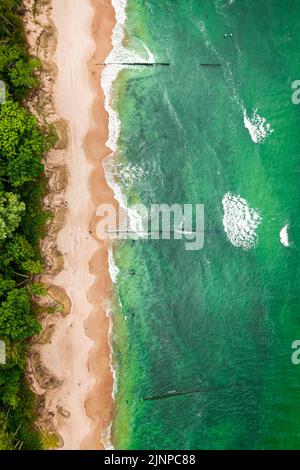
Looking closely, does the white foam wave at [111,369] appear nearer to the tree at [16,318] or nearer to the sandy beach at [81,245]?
the sandy beach at [81,245]

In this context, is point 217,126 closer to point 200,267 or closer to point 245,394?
point 200,267

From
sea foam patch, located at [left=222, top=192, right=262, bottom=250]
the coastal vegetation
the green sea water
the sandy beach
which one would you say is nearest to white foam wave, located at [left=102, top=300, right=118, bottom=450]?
the sandy beach

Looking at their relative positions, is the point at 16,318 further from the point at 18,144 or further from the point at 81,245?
the point at 18,144

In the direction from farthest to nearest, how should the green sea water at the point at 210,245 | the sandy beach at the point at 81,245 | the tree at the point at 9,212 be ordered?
the green sea water at the point at 210,245
the sandy beach at the point at 81,245
the tree at the point at 9,212

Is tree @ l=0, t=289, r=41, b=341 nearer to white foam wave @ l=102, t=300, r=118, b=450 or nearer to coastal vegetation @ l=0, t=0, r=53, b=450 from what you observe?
coastal vegetation @ l=0, t=0, r=53, b=450

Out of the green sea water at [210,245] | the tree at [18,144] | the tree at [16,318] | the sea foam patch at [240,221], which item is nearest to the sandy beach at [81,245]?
the green sea water at [210,245]

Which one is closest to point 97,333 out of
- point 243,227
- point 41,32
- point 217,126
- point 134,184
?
point 134,184
